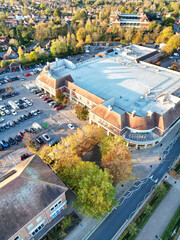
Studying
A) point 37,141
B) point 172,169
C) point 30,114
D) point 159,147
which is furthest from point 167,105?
point 30,114

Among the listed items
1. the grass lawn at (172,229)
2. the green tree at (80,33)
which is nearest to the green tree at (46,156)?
the grass lawn at (172,229)

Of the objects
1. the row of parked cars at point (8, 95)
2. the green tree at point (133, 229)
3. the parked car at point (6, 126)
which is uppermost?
the row of parked cars at point (8, 95)

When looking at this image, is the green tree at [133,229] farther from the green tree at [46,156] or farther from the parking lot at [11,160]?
the parking lot at [11,160]

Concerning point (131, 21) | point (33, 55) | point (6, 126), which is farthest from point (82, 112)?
point (131, 21)

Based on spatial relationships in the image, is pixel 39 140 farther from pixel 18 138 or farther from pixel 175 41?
pixel 175 41

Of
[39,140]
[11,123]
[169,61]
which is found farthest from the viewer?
[169,61]
